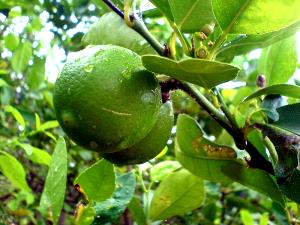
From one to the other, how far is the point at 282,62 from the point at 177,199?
1.44 feet

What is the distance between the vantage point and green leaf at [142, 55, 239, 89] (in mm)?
763

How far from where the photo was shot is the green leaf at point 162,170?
4.97ft

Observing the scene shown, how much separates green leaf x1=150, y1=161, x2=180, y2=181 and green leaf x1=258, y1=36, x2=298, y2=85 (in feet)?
1.43

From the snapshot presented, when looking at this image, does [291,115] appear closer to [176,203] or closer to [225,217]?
[176,203]

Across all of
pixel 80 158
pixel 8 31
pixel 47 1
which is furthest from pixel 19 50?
pixel 80 158

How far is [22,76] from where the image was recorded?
2.46 m

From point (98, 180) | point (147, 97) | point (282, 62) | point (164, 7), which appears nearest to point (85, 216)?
point (98, 180)

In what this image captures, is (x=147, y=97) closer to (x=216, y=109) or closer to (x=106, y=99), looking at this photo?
(x=106, y=99)

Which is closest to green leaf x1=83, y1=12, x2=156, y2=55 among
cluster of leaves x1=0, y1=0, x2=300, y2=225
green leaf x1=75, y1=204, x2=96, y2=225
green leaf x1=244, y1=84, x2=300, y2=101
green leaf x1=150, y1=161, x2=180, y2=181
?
cluster of leaves x1=0, y1=0, x2=300, y2=225

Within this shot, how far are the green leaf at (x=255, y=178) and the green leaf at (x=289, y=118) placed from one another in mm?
123

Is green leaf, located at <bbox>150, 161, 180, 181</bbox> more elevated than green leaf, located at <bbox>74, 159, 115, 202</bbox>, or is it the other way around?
green leaf, located at <bbox>74, 159, 115, 202</bbox>

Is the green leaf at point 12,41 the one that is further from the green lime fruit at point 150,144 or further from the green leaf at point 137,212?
the green lime fruit at point 150,144

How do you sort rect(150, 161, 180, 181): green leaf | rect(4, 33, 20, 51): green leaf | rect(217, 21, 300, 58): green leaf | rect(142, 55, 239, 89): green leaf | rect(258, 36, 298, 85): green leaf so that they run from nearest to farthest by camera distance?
rect(142, 55, 239, 89): green leaf
rect(217, 21, 300, 58): green leaf
rect(258, 36, 298, 85): green leaf
rect(150, 161, 180, 181): green leaf
rect(4, 33, 20, 51): green leaf

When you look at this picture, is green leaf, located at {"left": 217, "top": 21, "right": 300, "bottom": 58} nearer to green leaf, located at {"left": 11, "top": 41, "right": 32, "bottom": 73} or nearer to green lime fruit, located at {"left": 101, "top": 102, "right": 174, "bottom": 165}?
green lime fruit, located at {"left": 101, "top": 102, "right": 174, "bottom": 165}
